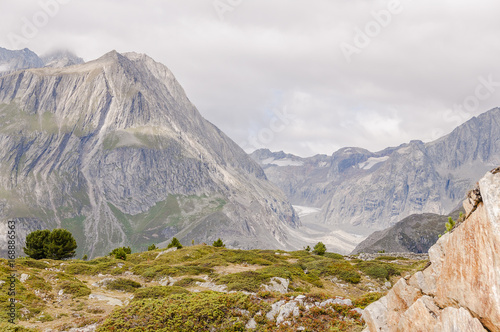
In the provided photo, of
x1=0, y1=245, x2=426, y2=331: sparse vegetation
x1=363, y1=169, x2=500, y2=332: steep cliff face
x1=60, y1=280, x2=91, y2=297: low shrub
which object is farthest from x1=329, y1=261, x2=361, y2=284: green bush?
x1=60, y1=280, x2=91, y2=297: low shrub

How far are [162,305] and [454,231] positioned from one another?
1855cm

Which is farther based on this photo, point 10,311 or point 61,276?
point 61,276

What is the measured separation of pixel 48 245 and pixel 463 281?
3393 inches

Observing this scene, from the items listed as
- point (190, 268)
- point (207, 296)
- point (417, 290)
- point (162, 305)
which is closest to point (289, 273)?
point (190, 268)

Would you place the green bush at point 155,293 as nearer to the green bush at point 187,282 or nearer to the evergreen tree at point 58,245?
the green bush at point 187,282

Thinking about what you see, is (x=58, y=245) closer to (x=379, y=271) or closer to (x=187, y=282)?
(x=187, y=282)

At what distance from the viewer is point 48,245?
75.2 meters

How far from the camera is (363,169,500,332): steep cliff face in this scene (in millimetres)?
9688

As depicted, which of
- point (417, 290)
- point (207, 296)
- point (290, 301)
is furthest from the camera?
point (207, 296)

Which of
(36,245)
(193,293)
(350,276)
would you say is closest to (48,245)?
(36,245)

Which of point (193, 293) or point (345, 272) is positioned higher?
point (193, 293)

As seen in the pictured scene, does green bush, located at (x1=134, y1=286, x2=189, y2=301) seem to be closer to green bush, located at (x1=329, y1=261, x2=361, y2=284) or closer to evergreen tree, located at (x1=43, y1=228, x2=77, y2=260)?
green bush, located at (x1=329, y1=261, x2=361, y2=284)

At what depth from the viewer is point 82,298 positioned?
32250mm

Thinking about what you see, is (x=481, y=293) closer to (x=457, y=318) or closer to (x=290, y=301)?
(x=457, y=318)
